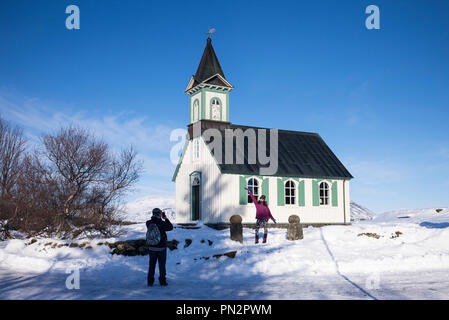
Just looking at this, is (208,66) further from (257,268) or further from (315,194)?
(257,268)

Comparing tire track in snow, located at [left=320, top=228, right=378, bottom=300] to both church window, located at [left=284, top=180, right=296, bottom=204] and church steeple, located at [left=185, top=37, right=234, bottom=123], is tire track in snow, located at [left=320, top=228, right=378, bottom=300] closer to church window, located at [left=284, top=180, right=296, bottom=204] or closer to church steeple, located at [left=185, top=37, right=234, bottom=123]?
church window, located at [left=284, top=180, right=296, bottom=204]

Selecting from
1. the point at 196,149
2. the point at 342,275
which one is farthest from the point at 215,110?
the point at 342,275

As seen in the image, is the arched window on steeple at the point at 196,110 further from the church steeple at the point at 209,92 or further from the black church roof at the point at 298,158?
the black church roof at the point at 298,158

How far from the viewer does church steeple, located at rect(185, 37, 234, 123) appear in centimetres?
2584

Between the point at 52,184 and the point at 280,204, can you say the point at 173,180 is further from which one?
the point at 52,184

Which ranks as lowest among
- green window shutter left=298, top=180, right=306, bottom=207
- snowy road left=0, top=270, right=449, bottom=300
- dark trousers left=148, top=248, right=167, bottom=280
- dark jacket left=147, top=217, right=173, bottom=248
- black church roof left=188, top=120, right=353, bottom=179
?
snowy road left=0, top=270, right=449, bottom=300

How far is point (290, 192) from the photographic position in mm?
25547

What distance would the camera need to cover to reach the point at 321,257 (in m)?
13.8

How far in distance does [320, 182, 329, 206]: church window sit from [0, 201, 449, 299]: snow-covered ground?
8.24 m

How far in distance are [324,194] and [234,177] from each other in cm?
655

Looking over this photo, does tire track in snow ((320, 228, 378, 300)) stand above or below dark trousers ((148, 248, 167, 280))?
below

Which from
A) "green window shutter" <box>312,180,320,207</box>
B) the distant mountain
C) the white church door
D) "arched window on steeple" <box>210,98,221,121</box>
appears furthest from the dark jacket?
the distant mountain

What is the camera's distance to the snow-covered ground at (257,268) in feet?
30.2
